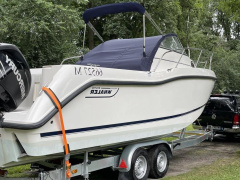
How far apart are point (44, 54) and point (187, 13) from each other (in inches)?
484

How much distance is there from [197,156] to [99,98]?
4304 mm

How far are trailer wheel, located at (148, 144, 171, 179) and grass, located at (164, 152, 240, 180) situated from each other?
0.20 meters

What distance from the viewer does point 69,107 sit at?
4.10 meters

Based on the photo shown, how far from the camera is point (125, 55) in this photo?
21.1 ft

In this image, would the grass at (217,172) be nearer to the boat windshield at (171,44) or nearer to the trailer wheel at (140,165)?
the trailer wheel at (140,165)

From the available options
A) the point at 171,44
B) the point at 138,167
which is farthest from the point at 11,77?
the point at 171,44

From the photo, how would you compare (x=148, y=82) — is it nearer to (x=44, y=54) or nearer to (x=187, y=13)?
(x=44, y=54)

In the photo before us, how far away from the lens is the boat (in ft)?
12.6

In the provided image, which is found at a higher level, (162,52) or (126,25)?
(126,25)

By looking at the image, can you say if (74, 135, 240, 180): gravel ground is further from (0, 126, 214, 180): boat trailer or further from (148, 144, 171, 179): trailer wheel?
(0, 126, 214, 180): boat trailer

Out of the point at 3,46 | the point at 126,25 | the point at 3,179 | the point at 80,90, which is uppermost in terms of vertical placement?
the point at 126,25

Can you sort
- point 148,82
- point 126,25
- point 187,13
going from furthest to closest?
1. point 187,13
2. point 126,25
3. point 148,82

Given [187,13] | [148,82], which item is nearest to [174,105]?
[148,82]

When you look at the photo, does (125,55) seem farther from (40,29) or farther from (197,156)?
(40,29)
